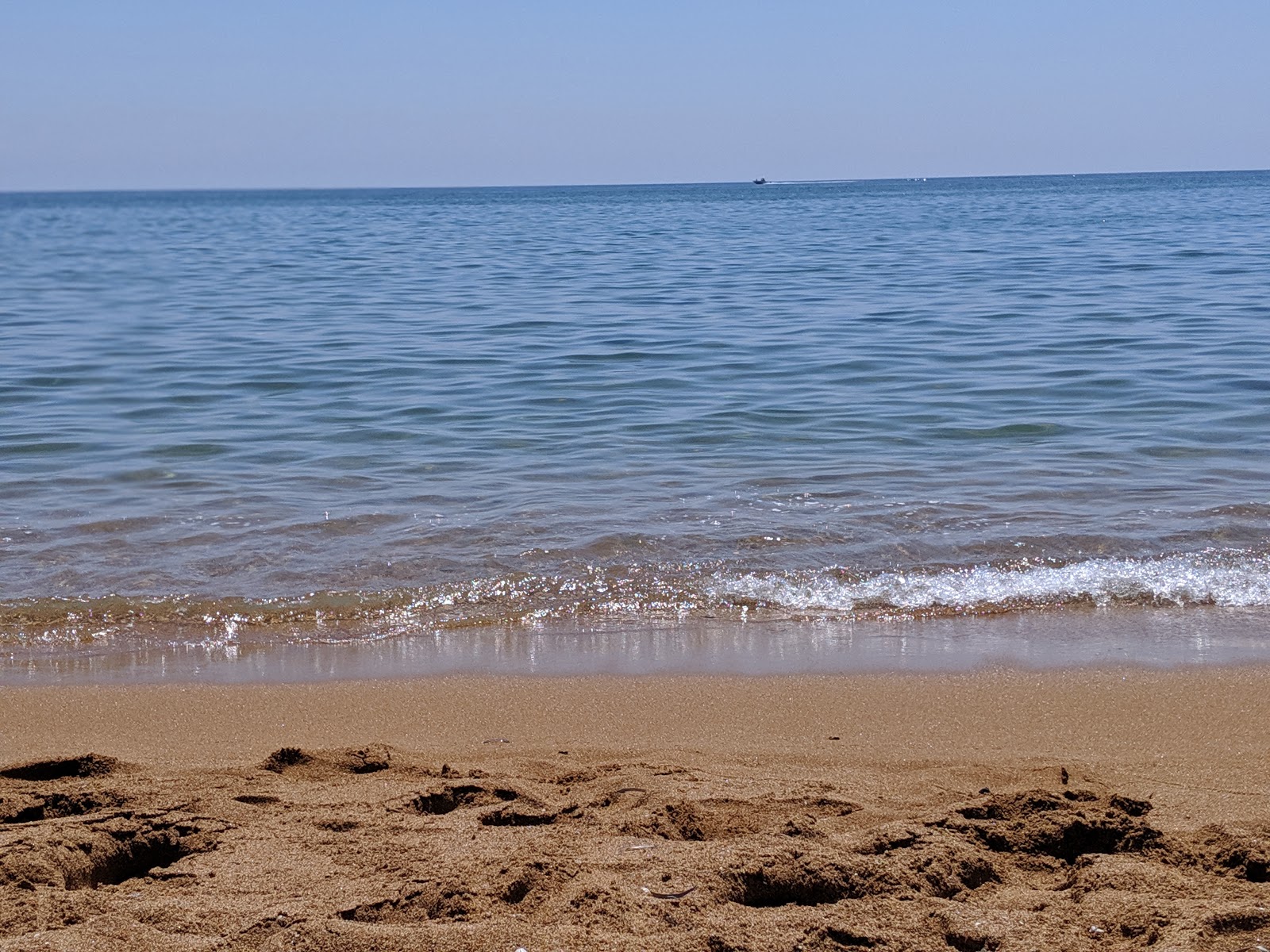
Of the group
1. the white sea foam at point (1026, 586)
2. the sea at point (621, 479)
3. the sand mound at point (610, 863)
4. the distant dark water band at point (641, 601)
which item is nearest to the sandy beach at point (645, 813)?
the sand mound at point (610, 863)

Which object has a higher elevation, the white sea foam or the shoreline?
the white sea foam

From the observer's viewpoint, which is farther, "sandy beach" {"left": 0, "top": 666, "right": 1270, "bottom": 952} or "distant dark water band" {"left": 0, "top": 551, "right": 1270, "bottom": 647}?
"distant dark water band" {"left": 0, "top": 551, "right": 1270, "bottom": 647}

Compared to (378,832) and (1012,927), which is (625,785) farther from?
(1012,927)

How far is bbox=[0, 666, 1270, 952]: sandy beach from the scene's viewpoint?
96.3 inches

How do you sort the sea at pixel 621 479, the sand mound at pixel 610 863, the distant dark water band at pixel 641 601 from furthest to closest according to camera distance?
1. the distant dark water band at pixel 641 601
2. the sea at pixel 621 479
3. the sand mound at pixel 610 863

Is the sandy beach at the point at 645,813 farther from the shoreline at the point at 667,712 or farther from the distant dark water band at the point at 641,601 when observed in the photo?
the distant dark water band at the point at 641,601

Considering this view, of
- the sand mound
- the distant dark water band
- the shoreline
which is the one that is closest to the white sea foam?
the distant dark water band

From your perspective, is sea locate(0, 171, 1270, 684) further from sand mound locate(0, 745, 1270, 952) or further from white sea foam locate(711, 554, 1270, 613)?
sand mound locate(0, 745, 1270, 952)

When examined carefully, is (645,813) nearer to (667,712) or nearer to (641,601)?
(667,712)

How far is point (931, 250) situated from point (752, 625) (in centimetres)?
2070

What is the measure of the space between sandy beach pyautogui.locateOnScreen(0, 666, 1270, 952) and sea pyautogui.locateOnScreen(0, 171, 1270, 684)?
40 centimetres

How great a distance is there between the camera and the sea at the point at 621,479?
4859 mm

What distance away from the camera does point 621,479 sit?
23.8ft

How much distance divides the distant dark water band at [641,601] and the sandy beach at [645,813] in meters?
0.70
